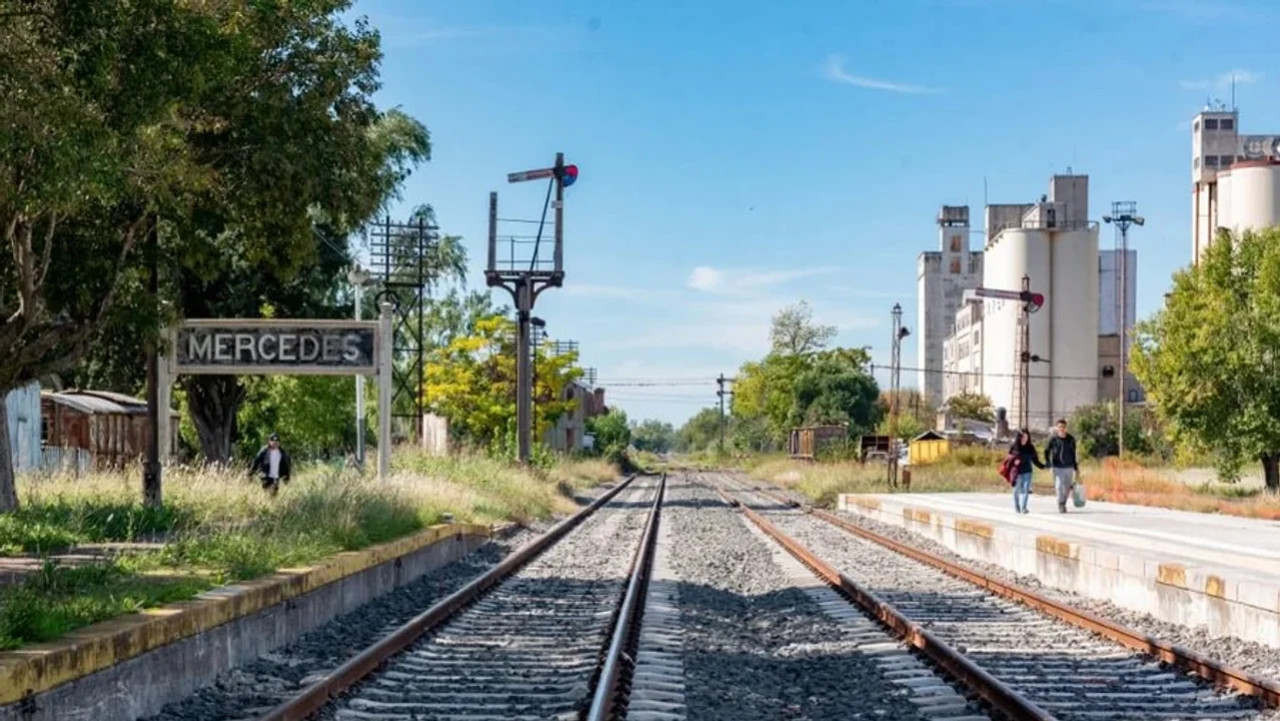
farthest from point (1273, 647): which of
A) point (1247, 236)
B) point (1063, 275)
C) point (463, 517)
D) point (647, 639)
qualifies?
point (1063, 275)

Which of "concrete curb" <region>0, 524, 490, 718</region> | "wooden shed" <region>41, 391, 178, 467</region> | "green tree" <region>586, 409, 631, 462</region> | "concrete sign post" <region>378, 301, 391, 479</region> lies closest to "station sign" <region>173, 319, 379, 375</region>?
"concrete sign post" <region>378, 301, 391, 479</region>

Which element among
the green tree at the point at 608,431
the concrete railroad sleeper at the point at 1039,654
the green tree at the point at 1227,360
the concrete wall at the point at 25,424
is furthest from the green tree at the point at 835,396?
the concrete railroad sleeper at the point at 1039,654

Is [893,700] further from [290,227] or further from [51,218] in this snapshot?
[290,227]

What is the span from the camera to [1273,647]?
10625mm

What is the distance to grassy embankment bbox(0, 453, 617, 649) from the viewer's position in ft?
30.1

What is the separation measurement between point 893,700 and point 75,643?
→ 5.07 meters

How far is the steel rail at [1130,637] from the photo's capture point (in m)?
8.76

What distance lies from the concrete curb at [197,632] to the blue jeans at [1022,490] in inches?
490

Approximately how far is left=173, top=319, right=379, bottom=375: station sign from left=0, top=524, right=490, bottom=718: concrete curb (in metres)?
9.34

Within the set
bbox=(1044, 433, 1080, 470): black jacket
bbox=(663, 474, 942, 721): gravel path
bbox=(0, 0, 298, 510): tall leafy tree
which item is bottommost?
bbox=(663, 474, 942, 721): gravel path

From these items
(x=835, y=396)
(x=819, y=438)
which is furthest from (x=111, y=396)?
(x=835, y=396)

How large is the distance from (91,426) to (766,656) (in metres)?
31.2

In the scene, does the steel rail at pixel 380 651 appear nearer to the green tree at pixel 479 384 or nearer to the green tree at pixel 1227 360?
the green tree at pixel 1227 360

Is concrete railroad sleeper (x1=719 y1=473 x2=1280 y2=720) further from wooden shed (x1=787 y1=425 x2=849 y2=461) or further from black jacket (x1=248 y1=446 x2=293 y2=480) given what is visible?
wooden shed (x1=787 y1=425 x2=849 y2=461)
